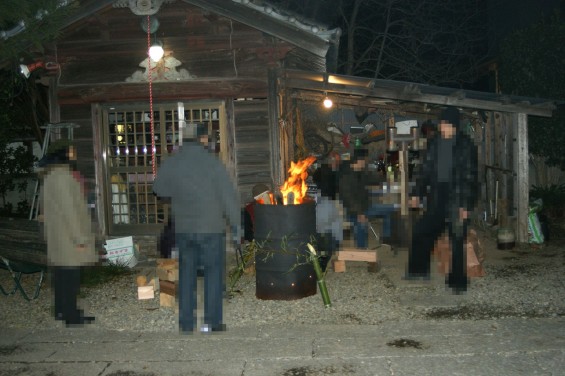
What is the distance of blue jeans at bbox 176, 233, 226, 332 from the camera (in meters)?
5.82

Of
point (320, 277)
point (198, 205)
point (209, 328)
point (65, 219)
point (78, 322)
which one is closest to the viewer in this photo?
point (198, 205)

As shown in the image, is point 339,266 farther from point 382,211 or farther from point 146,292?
point 146,292

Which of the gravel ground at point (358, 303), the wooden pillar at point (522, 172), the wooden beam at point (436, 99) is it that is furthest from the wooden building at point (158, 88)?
the wooden pillar at point (522, 172)

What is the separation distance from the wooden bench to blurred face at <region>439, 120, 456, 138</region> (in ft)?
17.1

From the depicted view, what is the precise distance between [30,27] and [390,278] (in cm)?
562

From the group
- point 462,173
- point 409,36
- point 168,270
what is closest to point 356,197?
point 462,173

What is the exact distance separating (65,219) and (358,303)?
11.2 feet

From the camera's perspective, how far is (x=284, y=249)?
679 cm

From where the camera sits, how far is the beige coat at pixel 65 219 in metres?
6.20

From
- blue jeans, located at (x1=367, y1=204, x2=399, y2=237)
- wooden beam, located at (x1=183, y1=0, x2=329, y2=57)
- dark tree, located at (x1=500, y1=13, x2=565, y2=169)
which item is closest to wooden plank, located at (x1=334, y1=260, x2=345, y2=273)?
blue jeans, located at (x1=367, y1=204, x2=399, y2=237)

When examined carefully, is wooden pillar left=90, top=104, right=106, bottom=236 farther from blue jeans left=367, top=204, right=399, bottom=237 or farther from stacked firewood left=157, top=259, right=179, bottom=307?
blue jeans left=367, top=204, right=399, bottom=237

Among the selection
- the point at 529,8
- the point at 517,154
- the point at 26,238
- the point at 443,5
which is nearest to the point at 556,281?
the point at 517,154

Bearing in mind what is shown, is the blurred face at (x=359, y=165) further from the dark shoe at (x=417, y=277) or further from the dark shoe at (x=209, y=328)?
the dark shoe at (x=209, y=328)

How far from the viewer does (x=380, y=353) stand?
532cm
